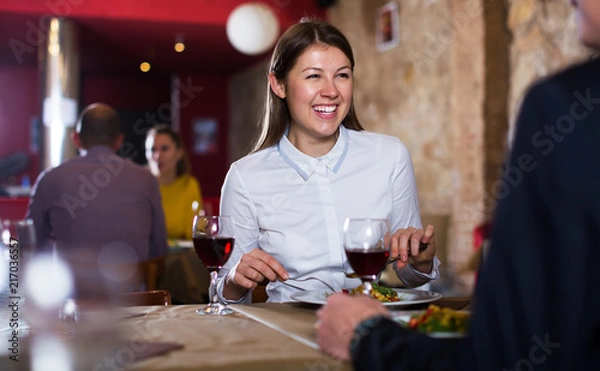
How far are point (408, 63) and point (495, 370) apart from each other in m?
5.79

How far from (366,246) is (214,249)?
380 mm

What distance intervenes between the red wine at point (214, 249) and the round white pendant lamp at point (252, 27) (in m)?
5.72

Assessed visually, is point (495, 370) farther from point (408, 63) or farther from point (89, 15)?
point (89, 15)

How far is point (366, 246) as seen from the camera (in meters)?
1.25

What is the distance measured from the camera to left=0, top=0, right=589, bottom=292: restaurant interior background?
5242mm

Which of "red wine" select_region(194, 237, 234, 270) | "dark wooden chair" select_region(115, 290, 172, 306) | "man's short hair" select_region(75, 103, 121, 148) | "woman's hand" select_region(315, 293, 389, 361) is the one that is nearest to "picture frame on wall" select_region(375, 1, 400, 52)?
"man's short hair" select_region(75, 103, 121, 148)

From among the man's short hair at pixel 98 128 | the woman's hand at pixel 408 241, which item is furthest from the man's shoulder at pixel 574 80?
the man's short hair at pixel 98 128

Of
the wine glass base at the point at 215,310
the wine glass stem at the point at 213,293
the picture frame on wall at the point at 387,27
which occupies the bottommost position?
the wine glass base at the point at 215,310

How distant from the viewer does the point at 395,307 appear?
1.38 m

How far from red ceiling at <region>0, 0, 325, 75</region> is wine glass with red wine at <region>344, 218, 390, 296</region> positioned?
655cm

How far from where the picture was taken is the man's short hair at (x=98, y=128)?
357 cm

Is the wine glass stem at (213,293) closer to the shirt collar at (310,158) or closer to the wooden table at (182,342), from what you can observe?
the wooden table at (182,342)

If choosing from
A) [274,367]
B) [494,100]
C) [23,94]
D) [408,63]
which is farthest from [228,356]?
[23,94]

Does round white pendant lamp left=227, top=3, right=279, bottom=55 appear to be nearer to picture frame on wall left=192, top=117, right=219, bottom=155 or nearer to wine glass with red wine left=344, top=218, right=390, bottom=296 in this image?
picture frame on wall left=192, top=117, right=219, bottom=155
